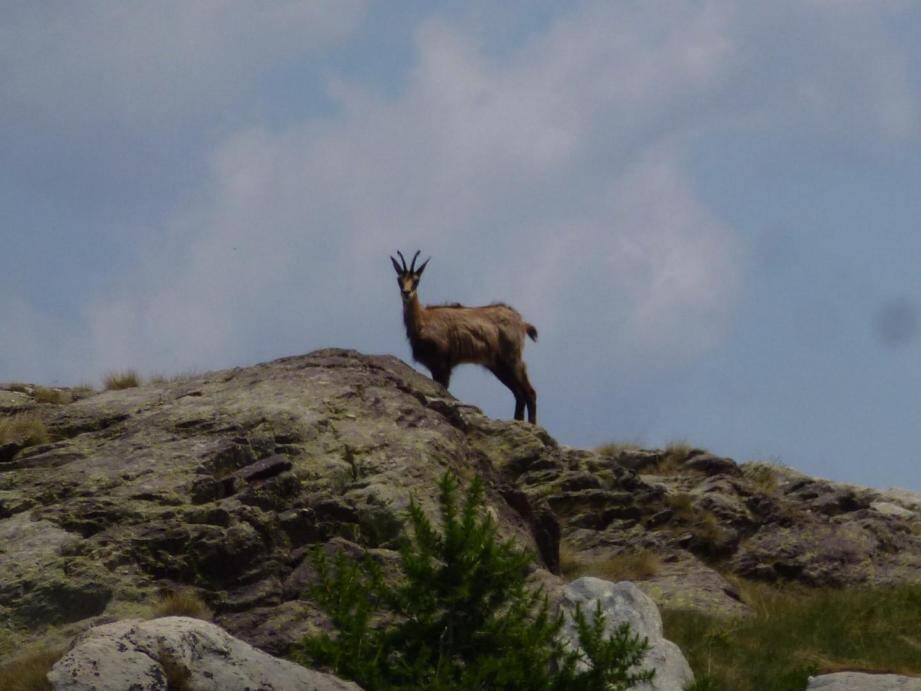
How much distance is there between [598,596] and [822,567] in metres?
5.22

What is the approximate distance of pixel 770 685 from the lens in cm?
1137

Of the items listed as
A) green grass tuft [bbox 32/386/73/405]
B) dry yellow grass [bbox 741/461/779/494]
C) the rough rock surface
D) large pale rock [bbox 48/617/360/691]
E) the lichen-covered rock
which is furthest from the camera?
dry yellow grass [bbox 741/461/779/494]

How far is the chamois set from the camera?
22.5 meters

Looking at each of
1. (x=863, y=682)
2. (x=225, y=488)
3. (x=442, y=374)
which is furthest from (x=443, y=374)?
(x=863, y=682)

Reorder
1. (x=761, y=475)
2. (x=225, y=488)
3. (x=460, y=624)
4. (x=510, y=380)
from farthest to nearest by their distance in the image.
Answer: (x=510, y=380), (x=761, y=475), (x=225, y=488), (x=460, y=624)

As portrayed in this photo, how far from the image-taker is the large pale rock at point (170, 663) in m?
7.48

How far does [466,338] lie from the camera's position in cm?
2286

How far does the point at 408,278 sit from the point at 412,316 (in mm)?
947

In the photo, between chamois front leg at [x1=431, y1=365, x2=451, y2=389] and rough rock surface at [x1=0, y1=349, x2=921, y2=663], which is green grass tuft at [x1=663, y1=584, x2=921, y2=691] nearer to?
rough rock surface at [x1=0, y1=349, x2=921, y2=663]

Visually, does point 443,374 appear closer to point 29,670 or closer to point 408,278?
point 408,278

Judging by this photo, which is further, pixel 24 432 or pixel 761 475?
pixel 761 475

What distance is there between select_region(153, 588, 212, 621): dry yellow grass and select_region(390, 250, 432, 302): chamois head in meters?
12.4

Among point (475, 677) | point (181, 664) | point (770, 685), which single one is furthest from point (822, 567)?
point (181, 664)

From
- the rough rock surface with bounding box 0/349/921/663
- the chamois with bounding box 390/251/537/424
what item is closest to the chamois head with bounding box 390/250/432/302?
the chamois with bounding box 390/251/537/424
